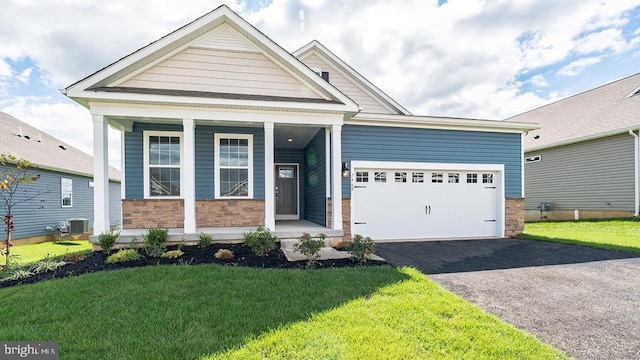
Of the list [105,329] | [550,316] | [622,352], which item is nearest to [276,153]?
[105,329]

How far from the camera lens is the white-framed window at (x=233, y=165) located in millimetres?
8047

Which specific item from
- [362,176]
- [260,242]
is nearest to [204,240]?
[260,242]

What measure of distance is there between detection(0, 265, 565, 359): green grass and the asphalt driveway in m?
0.45

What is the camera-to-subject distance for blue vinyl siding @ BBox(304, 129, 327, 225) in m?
8.52

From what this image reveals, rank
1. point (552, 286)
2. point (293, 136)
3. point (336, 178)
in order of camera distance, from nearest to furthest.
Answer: point (552, 286), point (336, 178), point (293, 136)

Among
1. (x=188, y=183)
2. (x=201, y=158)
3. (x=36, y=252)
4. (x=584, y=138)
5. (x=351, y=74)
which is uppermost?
(x=351, y=74)

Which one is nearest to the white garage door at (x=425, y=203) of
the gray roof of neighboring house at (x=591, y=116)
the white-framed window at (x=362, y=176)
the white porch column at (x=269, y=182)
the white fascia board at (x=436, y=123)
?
the white-framed window at (x=362, y=176)

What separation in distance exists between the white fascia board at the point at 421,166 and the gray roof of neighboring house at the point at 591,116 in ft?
16.3

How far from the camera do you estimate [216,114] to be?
6727mm

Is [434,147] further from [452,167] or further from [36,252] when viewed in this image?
[36,252]

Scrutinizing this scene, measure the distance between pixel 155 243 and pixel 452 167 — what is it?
809 centimetres

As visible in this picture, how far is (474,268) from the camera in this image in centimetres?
552

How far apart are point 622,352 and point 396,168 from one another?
20.0 feet

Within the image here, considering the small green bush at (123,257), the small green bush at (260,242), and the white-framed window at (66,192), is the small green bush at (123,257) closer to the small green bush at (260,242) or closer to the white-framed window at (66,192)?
the small green bush at (260,242)
